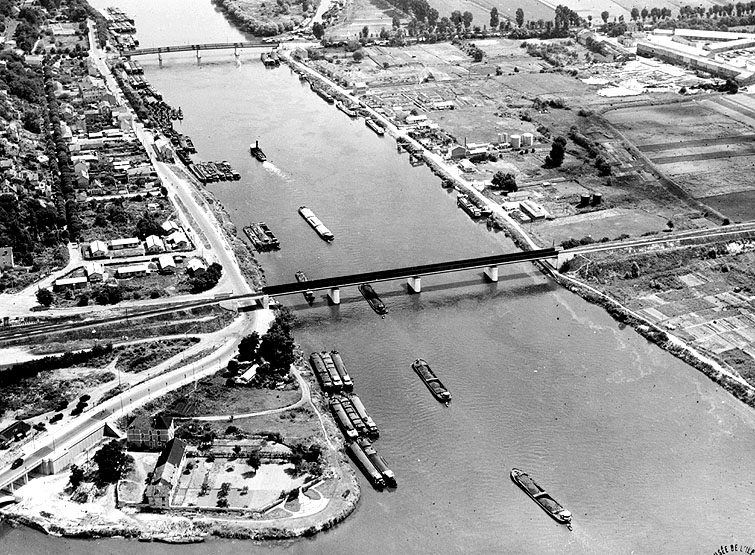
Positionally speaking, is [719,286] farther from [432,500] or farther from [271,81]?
[271,81]

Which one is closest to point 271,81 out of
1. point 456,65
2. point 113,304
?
point 456,65

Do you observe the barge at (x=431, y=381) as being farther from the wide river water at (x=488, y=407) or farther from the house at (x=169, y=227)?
the house at (x=169, y=227)

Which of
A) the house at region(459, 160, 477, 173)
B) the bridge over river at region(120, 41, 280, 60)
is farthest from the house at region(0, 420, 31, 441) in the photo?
the bridge over river at region(120, 41, 280, 60)

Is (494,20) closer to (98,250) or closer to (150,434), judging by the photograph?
(98,250)

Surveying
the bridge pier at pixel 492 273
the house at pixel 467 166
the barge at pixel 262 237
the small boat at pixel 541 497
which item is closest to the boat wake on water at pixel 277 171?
the barge at pixel 262 237

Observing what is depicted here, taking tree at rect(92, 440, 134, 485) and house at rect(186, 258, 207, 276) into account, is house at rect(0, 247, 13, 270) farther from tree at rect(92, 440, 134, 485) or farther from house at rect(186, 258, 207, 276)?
tree at rect(92, 440, 134, 485)

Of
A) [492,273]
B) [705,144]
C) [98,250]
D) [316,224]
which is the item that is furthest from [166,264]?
[705,144]
